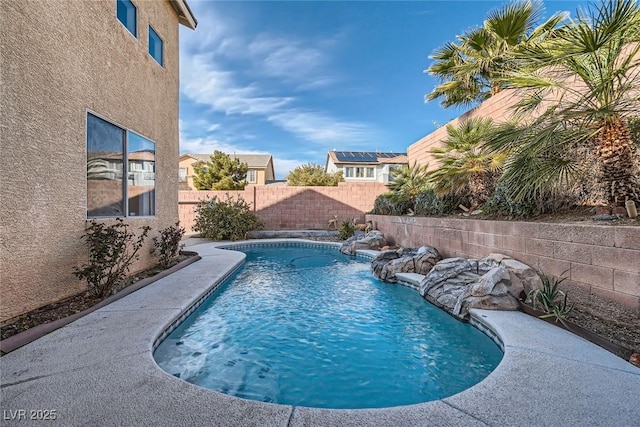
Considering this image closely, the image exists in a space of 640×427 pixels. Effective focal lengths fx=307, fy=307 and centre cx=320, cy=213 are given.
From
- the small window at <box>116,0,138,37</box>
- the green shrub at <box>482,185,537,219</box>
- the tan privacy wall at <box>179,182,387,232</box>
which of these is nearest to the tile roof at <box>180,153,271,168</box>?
the tan privacy wall at <box>179,182,387,232</box>

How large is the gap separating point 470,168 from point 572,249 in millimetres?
3652

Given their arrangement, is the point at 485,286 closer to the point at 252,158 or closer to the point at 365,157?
the point at 365,157

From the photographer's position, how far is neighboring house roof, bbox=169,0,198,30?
8.30m

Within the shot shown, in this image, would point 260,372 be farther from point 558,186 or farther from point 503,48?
point 503,48

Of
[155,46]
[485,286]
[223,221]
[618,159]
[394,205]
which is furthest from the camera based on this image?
[223,221]

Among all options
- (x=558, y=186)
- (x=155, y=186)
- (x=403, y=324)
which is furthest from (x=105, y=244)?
(x=558, y=186)

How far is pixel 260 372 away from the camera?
3393 millimetres

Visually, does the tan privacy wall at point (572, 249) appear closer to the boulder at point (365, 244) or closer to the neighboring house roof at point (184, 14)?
the boulder at point (365, 244)

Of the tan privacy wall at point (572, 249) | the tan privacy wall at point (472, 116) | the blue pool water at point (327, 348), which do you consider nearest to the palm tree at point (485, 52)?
the tan privacy wall at point (472, 116)

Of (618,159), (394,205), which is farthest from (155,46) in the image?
(618,159)

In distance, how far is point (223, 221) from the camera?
45.8 ft

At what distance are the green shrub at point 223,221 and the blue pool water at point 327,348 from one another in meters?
7.42

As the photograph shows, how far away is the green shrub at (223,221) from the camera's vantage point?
1392cm

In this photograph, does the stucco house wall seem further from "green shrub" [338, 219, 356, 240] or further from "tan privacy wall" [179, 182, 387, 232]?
"tan privacy wall" [179, 182, 387, 232]
